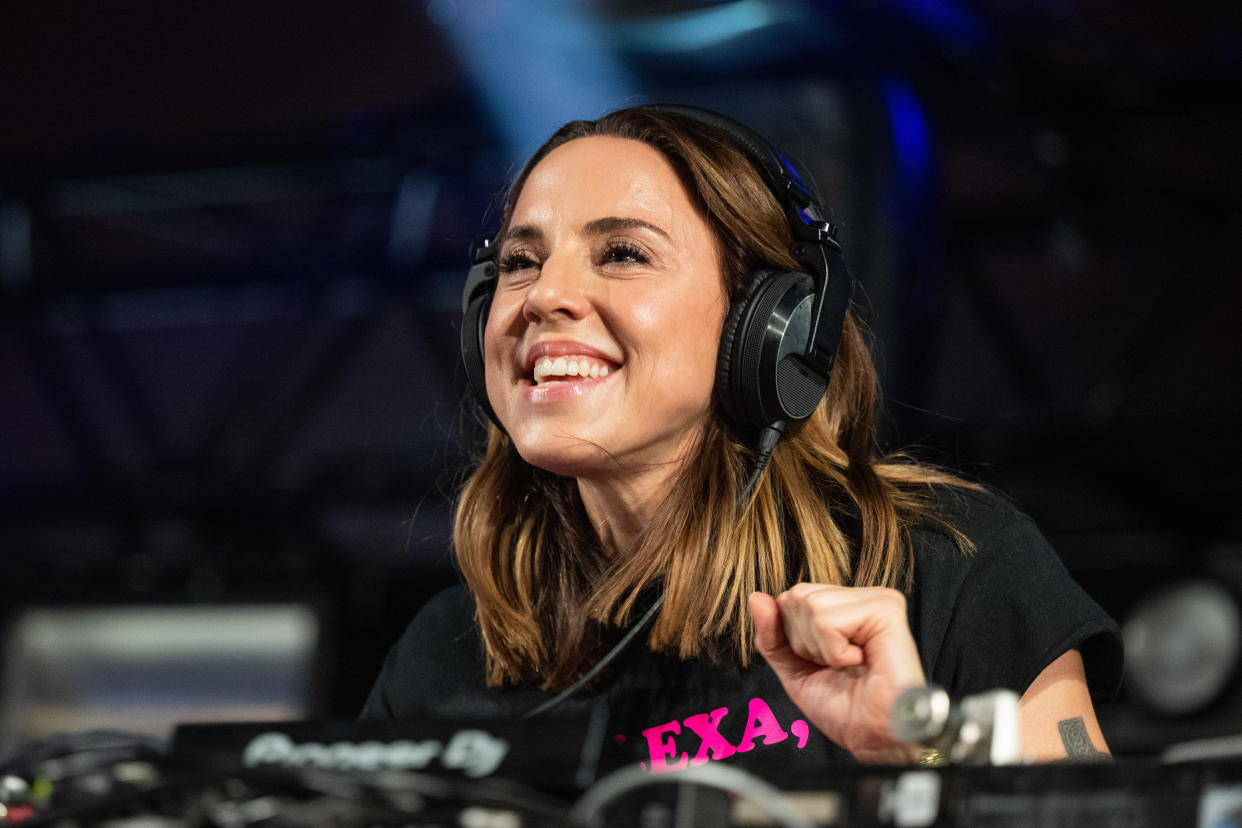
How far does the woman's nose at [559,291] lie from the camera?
1.40 metres

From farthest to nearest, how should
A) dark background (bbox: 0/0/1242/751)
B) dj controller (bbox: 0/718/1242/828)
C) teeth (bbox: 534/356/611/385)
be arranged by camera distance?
1. dark background (bbox: 0/0/1242/751)
2. teeth (bbox: 534/356/611/385)
3. dj controller (bbox: 0/718/1242/828)

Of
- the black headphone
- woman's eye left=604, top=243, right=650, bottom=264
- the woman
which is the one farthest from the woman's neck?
woman's eye left=604, top=243, right=650, bottom=264

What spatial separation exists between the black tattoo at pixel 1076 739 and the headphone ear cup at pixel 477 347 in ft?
2.34

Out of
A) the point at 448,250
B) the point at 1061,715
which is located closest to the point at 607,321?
the point at 1061,715

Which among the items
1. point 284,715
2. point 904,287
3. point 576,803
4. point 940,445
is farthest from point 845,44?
point 284,715

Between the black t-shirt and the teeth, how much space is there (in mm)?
293

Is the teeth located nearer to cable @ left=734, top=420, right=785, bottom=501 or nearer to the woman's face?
the woman's face

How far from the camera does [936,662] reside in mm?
1303

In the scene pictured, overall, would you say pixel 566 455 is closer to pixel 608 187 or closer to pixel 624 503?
pixel 624 503

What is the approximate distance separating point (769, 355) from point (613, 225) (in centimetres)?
24

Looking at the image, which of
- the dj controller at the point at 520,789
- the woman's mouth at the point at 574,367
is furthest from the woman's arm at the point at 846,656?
the woman's mouth at the point at 574,367

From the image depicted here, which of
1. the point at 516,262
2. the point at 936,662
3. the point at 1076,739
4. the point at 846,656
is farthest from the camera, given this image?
the point at 516,262

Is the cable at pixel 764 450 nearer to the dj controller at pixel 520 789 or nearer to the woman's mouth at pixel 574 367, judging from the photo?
the woman's mouth at pixel 574 367

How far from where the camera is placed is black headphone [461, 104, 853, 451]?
4.41ft
